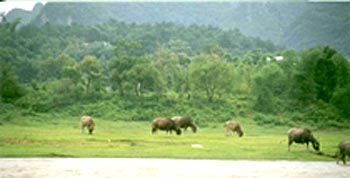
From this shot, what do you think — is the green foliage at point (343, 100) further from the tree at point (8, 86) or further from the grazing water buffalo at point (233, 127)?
the tree at point (8, 86)

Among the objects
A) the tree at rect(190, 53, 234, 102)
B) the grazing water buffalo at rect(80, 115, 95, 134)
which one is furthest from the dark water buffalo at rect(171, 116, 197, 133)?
the grazing water buffalo at rect(80, 115, 95, 134)

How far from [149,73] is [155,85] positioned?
245mm

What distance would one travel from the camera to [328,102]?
10922 mm

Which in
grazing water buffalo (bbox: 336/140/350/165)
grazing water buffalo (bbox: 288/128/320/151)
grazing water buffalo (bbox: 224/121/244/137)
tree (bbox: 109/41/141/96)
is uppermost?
tree (bbox: 109/41/141/96)

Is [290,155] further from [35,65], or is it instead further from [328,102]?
[35,65]

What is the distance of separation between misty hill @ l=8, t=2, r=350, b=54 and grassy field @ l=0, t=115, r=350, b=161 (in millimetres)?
1644

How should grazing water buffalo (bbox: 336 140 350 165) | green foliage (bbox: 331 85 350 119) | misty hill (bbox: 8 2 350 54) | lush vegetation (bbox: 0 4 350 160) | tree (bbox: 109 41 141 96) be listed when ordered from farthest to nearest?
tree (bbox: 109 41 141 96) → misty hill (bbox: 8 2 350 54) → lush vegetation (bbox: 0 4 350 160) → green foliage (bbox: 331 85 350 119) → grazing water buffalo (bbox: 336 140 350 165)

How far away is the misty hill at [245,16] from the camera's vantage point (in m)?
11.1

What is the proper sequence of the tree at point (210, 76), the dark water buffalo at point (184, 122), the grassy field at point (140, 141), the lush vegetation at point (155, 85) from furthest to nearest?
the tree at point (210, 76)
the dark water buffalo at point (184, 122)
the lush vegetation at point (155, 85)
the grassy field at point (140, 141)

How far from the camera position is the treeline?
36.8 feet

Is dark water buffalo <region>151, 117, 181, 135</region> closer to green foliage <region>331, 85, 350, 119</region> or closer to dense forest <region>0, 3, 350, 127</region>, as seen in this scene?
dense forest <region>0, 3, 350, 127</region>

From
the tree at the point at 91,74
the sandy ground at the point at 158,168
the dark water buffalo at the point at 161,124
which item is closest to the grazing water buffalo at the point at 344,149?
the sandy ground at the point at 158,168

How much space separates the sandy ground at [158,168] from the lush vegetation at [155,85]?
0.59 meters

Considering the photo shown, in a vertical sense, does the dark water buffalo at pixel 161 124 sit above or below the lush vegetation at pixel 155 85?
below
